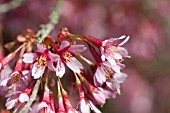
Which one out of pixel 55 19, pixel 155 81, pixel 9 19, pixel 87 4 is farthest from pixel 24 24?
pixel 155 81

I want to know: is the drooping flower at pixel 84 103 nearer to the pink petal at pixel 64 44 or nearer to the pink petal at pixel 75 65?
the pink petal at pixel 75 65

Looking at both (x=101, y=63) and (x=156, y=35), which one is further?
(x=156, y=35)

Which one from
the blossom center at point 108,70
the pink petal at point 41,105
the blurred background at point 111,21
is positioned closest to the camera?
the pink petal at point 41,105

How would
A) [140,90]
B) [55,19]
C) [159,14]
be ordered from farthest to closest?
[140,90], [159,14], [55,19]

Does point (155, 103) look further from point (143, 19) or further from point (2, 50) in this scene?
point (2, 50)

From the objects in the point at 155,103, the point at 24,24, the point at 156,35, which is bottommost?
the point at 155,103

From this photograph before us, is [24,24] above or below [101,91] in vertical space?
above

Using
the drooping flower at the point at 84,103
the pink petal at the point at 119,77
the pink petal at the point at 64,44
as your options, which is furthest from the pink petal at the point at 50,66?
the pink petal at the point at 119,77
